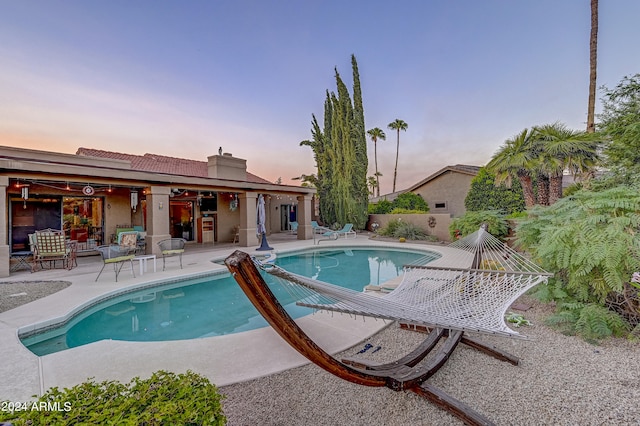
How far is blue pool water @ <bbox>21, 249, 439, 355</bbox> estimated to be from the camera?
439 cm

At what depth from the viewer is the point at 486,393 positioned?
2518mm

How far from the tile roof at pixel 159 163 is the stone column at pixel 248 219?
3.51 meters

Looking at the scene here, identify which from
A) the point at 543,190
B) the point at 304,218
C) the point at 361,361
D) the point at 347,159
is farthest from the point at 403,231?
the point at 361,361

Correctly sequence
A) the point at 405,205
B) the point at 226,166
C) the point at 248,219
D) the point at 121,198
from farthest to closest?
1. the point at 405,205
2. the point at 226,166
3. the point at 248,219
4. the point at 121,198

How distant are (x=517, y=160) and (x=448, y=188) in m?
9.41

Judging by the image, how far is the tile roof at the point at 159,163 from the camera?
13.6 m

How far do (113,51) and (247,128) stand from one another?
20.2 ft

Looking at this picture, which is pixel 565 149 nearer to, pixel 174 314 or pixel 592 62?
pixel 592 62

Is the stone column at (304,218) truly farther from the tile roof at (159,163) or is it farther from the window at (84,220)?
the window at (84,220)

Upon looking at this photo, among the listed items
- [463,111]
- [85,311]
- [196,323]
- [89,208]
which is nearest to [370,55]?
[463,111]

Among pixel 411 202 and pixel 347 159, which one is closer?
pixel 347 159

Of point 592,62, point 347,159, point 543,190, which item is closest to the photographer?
point 592,62

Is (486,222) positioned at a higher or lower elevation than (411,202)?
lower

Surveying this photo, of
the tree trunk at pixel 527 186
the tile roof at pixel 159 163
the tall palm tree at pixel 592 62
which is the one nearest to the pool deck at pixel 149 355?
the tree trunk at pixel 527 186
